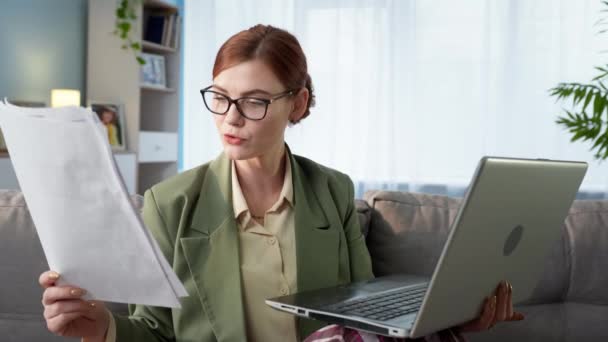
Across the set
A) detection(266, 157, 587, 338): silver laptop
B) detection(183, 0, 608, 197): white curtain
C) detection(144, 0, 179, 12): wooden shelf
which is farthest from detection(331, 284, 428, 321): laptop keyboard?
detection(144, 0, 179, 12): wooden shelf

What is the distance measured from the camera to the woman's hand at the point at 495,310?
131 centimetres

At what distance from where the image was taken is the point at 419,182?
5.42 m

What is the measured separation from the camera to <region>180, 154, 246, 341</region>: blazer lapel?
152 cm

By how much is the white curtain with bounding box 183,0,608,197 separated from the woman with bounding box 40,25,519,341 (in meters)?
3.78

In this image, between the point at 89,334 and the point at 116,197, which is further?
the point at 89,334

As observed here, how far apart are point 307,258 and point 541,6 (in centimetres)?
410

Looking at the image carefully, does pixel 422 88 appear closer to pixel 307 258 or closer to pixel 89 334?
pixel 307 258

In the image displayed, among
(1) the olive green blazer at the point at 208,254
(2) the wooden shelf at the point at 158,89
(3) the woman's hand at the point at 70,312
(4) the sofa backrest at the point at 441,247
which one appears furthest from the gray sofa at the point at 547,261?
(2) the wooden shelf at the point at 158,89

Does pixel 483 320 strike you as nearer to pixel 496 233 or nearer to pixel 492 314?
pixel 492 314

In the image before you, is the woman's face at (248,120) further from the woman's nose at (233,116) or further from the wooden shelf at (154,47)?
the wooden shelf at (154,47)

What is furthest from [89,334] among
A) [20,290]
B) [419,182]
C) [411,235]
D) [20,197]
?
[419,182]

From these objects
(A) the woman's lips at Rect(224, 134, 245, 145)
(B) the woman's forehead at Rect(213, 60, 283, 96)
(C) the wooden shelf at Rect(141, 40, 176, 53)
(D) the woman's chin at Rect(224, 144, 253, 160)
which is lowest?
(D) the woman's chin at Rect(224, 144, 253, 160)

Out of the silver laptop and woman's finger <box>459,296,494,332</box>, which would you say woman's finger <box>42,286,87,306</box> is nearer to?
the silver laptop

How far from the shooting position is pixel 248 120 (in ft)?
4.93
